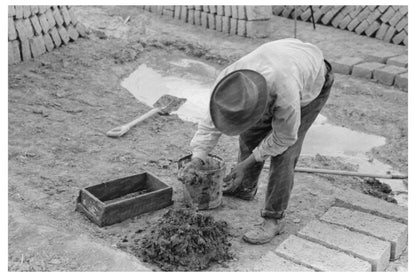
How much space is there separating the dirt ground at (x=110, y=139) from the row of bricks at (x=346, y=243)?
0.17 metres

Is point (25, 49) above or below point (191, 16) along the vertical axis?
below

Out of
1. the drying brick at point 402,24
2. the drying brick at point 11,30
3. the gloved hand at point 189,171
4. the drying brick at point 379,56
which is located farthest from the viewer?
the drying brick at point 402,24

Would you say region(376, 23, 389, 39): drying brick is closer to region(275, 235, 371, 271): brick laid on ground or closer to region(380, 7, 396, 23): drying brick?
region(380, 7, 396, 23): drying brick

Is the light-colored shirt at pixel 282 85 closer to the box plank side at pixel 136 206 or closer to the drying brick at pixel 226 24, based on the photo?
the box plank side at pixel 136 206

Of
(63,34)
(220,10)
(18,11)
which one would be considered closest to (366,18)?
(220,10)

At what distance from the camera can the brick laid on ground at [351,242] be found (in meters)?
4.60

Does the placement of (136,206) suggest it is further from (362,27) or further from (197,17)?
(362,27)

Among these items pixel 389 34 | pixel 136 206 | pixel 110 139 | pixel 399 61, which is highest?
pixel 389 34

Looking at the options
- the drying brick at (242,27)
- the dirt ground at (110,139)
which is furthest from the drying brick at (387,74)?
the drying brick at (242,27)

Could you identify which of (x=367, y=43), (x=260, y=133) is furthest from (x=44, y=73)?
(x=367, y=43)

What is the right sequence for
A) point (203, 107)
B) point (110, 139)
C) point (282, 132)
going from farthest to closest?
point (203, 107) → point (110, 139) → point (282, 132)

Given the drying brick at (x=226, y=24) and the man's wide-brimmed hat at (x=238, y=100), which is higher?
the man's wide-brimmed hat at (x=238, y=100)

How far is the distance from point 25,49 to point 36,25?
0.40m

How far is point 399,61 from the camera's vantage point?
9203 millimetres
